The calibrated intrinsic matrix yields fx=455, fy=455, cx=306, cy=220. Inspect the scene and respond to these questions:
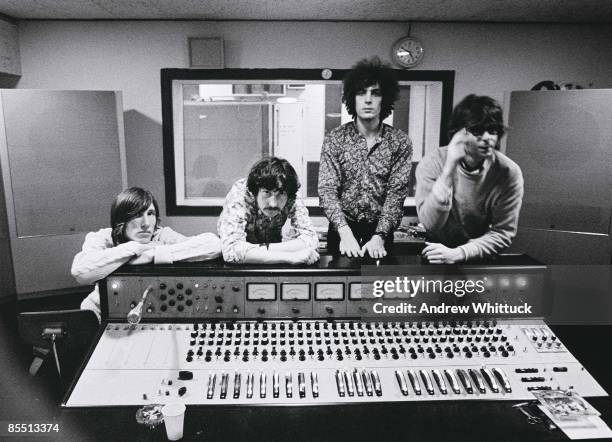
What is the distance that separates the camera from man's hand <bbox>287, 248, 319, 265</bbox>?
1.54 m

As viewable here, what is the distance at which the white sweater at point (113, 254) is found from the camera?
148 centimetres

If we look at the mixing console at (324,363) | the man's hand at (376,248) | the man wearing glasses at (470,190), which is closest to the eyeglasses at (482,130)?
the man wearing glasses at (470,190)

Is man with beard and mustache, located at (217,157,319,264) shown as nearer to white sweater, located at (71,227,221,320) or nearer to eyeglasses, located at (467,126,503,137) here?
white sweater, located at (71,227,221,320)

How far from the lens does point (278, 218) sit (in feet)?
5.93

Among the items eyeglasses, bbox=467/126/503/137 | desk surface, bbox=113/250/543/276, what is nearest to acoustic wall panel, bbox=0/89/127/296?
desk surface, bbox=113/250/543/276

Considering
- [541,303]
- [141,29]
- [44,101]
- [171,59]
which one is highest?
[141,29]

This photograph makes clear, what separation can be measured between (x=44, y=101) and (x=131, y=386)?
9.68ft

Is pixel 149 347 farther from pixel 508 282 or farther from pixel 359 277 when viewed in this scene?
pixel 508 282

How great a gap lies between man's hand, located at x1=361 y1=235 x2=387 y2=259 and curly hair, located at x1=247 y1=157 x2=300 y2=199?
0.36 meters

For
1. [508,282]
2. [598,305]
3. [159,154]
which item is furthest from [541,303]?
[159,154]

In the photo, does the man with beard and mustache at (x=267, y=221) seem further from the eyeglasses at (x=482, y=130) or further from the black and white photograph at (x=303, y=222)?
the eyeglasses at (x=482, y=130)

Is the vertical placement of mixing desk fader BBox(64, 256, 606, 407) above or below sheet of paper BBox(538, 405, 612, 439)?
above

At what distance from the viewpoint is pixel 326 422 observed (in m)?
1.18

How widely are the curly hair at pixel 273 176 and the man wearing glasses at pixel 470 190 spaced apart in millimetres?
472
